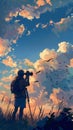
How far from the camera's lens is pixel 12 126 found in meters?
10.6

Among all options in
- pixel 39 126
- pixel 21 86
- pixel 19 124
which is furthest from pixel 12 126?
pixel 39 126

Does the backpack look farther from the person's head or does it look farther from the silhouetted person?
the person's head

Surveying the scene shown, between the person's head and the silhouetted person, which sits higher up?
the person's head

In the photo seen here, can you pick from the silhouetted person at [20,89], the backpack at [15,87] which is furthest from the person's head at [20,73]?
the backpack at [15,87]

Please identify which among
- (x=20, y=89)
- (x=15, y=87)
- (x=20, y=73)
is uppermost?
(x=20, y=73)

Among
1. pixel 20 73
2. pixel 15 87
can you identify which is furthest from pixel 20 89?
pixel 20 73

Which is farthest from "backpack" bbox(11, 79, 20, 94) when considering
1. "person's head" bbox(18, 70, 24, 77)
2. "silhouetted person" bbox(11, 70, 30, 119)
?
"person's head" bbox(18, 70, 24, 77)

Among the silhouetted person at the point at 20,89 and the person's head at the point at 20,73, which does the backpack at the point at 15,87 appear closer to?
the silhouetted person at the point at 20,89

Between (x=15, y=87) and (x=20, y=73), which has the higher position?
(x=20, y=73)

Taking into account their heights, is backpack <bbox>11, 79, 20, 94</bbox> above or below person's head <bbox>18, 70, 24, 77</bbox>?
below

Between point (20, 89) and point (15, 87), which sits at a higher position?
point (15, 87)

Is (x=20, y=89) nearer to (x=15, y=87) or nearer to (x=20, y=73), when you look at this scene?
(x=15, y=87)

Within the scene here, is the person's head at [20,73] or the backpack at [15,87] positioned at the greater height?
the person's head at [20,73]

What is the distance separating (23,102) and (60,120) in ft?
28.3
